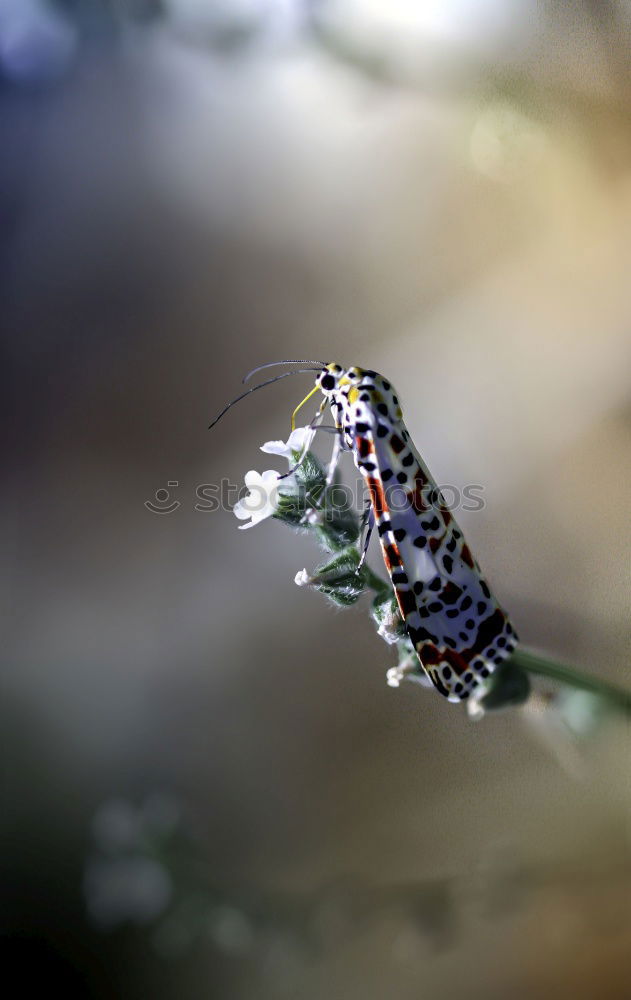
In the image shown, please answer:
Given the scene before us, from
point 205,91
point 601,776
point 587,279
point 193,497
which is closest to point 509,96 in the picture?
point 587,279

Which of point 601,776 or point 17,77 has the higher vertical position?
point 17,77

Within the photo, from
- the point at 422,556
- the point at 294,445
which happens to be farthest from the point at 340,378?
the point at 422,556

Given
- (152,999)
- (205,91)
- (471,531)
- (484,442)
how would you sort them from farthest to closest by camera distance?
(205,91)
(484,442)
(471,531)
(152,999)

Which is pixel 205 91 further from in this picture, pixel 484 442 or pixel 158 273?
pixel 484 442

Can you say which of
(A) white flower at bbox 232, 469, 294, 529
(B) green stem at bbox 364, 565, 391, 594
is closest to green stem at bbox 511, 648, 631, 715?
(B) green stem at bbox 364, 565, 391, 594

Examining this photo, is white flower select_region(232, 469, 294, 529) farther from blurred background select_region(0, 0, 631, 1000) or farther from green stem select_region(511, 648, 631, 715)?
blurred background select_region(0, 0, 631, 1000)

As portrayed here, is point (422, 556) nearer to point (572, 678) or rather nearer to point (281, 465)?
point (572, 678)

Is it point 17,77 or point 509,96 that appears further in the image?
point 17,77

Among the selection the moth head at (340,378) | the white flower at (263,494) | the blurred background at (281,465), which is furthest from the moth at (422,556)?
the blurred background at (281,465)
